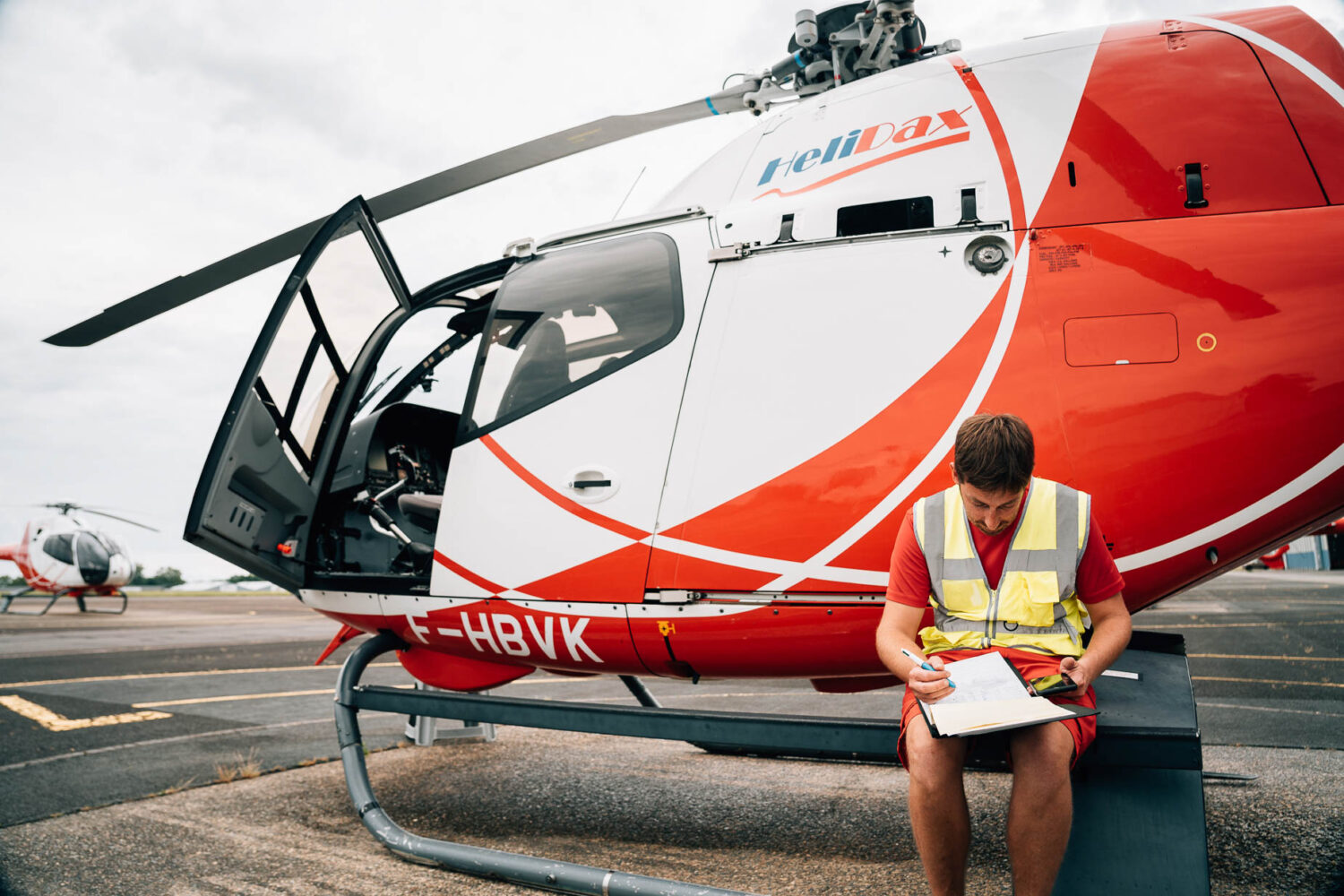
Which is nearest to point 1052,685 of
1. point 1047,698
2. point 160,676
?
point 1047,698

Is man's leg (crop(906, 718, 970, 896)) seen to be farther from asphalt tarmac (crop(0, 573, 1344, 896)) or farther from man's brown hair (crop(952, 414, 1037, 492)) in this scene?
asphalt tarmac (crop(0, 573, 1344, 896))

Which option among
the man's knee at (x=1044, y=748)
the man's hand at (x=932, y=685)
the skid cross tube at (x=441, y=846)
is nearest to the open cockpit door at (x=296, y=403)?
the skid cross tube at (x=441, y=846)

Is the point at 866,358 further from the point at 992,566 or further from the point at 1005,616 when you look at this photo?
the point at 1005,616

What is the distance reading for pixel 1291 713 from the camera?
16.9 feet

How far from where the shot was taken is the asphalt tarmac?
285 centimetres

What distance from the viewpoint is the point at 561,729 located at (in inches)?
116

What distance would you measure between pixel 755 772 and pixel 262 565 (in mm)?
2650

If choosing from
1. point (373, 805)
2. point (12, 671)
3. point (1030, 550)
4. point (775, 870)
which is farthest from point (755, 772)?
point (12, 671)

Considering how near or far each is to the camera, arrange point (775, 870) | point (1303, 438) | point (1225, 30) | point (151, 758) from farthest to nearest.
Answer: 1. point (151, 758)
2. point (775, 870)
3. point (1225, 30)
4. point (1303, 438)

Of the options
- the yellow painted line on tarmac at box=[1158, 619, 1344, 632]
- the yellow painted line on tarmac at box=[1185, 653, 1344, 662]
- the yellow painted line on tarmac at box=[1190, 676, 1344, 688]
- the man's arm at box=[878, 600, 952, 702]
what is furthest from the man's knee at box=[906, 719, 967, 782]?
the yellow painted line on tarmac at box=[1158, 619, 1344, 632]

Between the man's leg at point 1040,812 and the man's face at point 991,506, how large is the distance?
476 mm

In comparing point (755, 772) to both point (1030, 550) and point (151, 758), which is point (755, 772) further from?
point (151, 758)

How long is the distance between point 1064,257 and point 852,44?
1.42 meters

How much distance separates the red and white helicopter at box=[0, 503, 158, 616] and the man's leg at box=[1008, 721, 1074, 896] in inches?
821
